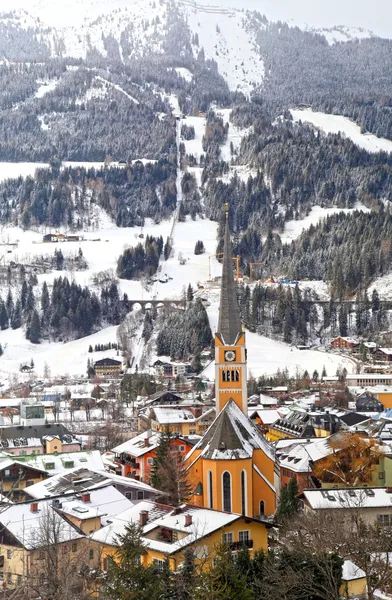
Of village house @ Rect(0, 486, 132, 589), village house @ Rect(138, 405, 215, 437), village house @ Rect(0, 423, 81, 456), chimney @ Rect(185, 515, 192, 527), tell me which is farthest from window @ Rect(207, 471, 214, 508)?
village house @ Rect(138, 405, 215, 437)

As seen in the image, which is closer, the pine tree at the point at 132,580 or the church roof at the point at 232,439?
the pine tree at the point at 132,580

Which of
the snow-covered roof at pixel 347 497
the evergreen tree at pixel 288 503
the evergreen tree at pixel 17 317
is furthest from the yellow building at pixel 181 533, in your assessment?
the evergreen tree at pixel 17 317

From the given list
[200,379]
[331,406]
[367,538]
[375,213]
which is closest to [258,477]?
[367,538]

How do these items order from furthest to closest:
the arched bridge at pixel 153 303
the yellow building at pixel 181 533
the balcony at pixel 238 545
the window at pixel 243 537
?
the arched bridge at pixel 153 303 → the window at pixel 243 537 → the balcony at pixel 238 545 → the yellow building at pixel 181 533

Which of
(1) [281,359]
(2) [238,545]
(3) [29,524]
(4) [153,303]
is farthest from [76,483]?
(4) [153,303]

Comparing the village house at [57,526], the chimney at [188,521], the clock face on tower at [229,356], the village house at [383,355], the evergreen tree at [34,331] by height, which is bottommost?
the evergreen tree at [34,331]

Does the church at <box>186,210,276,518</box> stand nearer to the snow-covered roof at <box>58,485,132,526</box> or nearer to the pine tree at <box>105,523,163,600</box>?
the snow-covered roof at <box>58,485,132,526</box>

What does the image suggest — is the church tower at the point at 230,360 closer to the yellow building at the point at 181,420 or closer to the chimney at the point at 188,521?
the chimney at the point at 188,521

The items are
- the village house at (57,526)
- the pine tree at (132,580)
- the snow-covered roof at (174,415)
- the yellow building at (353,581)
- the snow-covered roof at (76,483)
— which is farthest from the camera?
the snow-covered roof at (174,415)
